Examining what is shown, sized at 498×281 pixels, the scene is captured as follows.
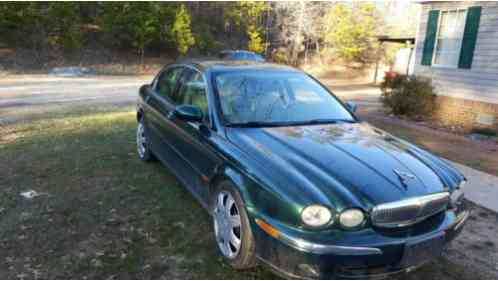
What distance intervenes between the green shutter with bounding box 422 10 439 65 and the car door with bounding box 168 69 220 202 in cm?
840

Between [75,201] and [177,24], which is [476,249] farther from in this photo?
[177,24]

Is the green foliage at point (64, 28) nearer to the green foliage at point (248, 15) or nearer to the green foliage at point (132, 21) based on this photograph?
the green foliage at point (132, 21)

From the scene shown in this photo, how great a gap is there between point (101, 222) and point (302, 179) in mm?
2150

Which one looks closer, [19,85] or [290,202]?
[290,202]

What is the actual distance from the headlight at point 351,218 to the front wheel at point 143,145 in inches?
137

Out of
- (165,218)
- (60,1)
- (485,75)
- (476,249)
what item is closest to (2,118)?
(165,218)

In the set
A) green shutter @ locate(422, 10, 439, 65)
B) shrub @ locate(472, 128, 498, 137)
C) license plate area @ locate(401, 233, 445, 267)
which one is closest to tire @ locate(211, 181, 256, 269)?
license plate area @ locate(401, 233, 445, 267)

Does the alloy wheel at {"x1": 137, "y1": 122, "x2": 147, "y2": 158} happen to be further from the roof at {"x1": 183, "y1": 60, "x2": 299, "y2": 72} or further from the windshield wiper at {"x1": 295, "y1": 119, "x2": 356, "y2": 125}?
the windshield wiper at {"x1": 295, "y1": 119, "x2": 356, "y2": 125}

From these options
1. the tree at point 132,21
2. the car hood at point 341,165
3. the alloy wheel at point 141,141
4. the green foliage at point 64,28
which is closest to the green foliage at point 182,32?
the tree at point 132,21

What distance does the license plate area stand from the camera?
7.74 ft

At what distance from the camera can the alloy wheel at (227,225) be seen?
113 inches

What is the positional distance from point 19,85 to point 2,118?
659 cm

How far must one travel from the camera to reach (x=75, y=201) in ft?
13.4

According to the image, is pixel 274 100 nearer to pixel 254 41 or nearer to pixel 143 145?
pixel 143 145
